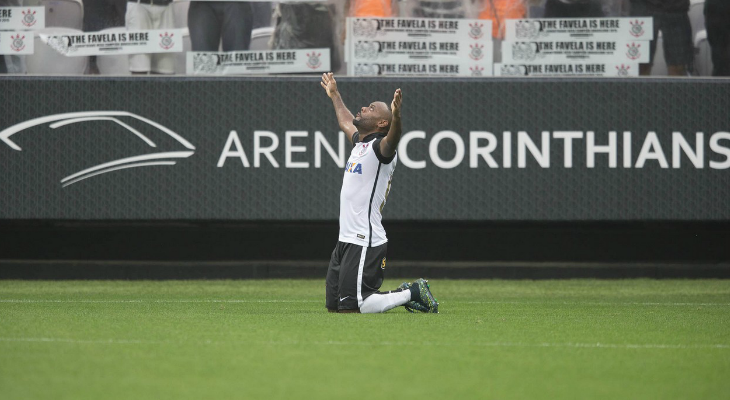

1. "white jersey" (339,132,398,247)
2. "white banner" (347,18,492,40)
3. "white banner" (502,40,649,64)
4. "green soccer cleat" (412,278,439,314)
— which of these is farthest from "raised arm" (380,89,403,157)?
"white banner" (502,40,649,64)

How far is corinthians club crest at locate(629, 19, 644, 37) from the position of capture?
10.8 meters

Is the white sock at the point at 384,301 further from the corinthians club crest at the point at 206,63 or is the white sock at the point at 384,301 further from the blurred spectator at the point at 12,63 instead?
the blurred spectator at the point at 12,63

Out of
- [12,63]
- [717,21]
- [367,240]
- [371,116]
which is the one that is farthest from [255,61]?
[717,21]

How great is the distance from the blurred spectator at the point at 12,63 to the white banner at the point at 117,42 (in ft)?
1.12

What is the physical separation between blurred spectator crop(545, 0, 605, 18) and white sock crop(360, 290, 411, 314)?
14.8ft

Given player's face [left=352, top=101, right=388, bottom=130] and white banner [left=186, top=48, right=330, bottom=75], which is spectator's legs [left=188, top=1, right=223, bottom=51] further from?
player's face [left=352, top=101, right=388, bottom=130]

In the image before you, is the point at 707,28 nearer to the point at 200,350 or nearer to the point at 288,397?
the point at 200,350

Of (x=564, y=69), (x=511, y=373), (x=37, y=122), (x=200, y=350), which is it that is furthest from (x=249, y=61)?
(x=511, y=373)

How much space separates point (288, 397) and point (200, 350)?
1389 millimetres

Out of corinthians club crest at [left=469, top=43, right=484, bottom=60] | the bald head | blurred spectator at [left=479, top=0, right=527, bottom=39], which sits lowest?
the bald head

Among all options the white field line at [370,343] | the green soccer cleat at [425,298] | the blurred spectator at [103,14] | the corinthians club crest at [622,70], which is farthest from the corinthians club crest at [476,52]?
the white field line at [370,343]

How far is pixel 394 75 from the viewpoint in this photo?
36.6 feet

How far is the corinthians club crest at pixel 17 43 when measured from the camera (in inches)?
431

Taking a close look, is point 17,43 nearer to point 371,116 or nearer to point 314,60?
point 314,60
